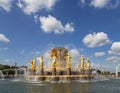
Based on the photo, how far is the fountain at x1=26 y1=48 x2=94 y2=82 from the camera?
80.8m

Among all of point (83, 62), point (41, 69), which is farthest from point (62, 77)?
point (83, 62)

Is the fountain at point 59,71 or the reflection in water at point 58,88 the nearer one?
the reflection in water at point 58,88

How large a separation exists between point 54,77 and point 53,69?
3144mm

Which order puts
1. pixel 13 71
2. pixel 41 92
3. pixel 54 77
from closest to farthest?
pixel 41 92 → pixel 54 77 → pixel 13 71

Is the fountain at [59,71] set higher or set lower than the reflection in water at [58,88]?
higher

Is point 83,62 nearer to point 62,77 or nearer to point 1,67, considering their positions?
point 62,77

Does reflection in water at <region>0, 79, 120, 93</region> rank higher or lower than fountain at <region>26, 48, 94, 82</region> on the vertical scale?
lower

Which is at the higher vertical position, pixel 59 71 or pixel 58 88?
pixel 59 71

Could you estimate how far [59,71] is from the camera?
8588cm

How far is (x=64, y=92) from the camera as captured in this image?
4228 centimetres

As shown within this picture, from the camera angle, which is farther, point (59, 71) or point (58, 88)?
point (59, 71)

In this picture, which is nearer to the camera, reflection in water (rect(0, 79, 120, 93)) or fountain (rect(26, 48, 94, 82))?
reflection in water (rect(0, 79, 120, 93))

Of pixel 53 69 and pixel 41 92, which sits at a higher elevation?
pixel 53 69

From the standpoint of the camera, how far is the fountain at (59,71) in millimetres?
80794
